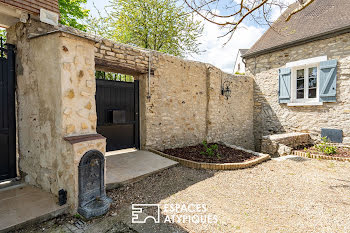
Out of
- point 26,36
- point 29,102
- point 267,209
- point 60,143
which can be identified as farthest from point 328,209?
point 26,36

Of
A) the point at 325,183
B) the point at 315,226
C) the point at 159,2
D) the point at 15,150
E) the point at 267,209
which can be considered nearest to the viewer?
the point at 315,226

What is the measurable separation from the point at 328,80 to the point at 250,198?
239 inches

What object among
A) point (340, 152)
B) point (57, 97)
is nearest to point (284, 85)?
point (340, 152)

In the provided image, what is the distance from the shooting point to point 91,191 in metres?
2.53

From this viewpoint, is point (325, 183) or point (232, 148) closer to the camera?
point (325, 183)

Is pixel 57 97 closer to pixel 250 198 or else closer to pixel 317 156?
pixel 250 198

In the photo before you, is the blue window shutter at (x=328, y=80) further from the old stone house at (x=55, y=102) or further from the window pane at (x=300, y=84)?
the old stone house at (x=55, y=102)

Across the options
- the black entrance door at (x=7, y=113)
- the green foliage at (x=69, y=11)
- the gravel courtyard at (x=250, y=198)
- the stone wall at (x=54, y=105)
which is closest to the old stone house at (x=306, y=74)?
the gravel courtyard at (x=250, y=198)

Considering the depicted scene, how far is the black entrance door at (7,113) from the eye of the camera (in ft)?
9.76

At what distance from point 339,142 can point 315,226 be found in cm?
581

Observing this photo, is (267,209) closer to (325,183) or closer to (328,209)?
(328,209)
